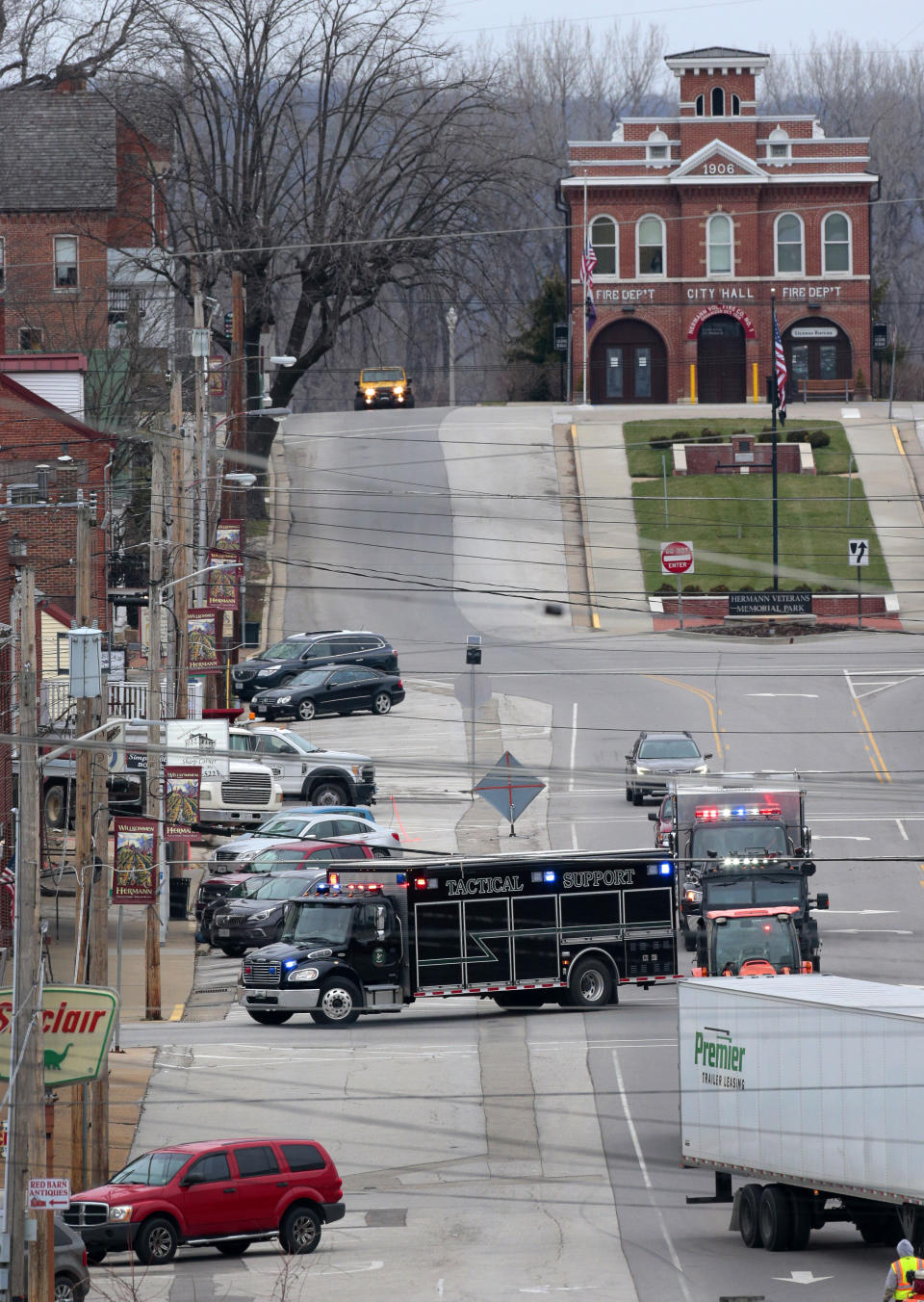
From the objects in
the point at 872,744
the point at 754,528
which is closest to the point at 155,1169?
the point at 872,744

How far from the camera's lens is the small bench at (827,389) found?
83.2 meters

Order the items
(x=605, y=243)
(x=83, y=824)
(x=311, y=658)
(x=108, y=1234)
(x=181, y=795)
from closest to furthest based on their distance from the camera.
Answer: (x=108, y=1234), (x=83, y=824), (x=181, y=795), (x=311, y=658), (x=605, y=243)

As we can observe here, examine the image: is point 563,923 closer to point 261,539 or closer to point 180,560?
point 180,560

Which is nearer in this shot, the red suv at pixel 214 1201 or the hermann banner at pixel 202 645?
the red suv at pixel 214 1201

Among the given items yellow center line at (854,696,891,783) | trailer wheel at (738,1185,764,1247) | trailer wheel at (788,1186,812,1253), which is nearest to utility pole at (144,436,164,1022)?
trailer wheel at (738,1185,764,1247)

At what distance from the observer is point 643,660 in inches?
2026

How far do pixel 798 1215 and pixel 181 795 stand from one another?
593 inches

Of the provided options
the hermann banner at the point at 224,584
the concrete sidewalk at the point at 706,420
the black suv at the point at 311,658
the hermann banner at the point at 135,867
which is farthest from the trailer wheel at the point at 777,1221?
the concrete sidewalk at the point at 706,420

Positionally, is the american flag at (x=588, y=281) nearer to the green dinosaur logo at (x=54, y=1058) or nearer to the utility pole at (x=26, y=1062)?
the utility pole at (x=26, y=1062)

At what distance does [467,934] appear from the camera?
27781 millimetres

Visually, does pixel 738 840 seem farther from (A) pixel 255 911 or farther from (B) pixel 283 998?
(B) pixel 283 998

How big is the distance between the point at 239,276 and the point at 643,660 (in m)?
17.6

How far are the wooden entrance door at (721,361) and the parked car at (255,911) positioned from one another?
55842 millimetres

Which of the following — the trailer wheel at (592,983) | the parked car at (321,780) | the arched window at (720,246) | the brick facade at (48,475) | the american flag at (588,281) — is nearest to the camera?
the trailer wheel at (592,983)
